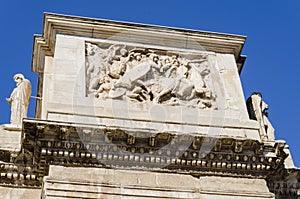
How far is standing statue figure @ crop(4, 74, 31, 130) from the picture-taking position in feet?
39.0

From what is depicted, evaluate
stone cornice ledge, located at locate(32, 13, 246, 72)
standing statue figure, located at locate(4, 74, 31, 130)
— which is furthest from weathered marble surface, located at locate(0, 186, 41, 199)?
stone cornice ledge, located at locate(32, 13, 246, 72)

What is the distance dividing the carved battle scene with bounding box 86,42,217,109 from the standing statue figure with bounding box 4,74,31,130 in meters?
1.32

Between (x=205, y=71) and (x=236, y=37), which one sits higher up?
(x=236, y=37)

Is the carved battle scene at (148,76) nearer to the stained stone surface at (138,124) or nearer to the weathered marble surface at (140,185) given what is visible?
the stained stone surface at (138,124)

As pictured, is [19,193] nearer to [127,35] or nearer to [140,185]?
[140,185]

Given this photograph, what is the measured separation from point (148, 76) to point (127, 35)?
1.33 meters

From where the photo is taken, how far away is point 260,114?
12695mm

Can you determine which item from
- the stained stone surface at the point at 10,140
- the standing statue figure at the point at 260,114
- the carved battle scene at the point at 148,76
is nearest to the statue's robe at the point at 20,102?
the stained stone surface at the point at 10,140

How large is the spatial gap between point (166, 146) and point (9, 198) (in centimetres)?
270

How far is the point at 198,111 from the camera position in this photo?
11.9 metres

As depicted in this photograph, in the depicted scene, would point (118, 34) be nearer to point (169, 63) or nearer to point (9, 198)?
point (169, 63)

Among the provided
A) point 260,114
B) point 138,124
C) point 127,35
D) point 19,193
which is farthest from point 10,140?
point 260,114

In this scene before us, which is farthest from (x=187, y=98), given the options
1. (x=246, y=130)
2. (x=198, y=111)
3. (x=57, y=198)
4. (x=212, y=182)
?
(x=57, y=198)

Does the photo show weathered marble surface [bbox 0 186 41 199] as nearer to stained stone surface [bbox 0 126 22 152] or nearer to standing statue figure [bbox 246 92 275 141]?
stained stone surface [bbox 0 126 22 152]
